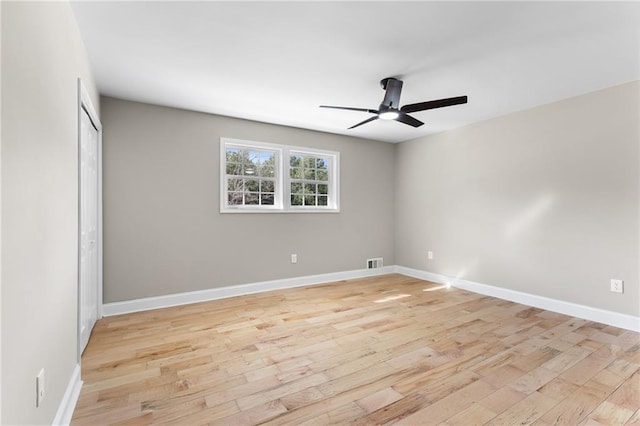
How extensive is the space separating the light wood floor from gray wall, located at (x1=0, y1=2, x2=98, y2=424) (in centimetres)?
55

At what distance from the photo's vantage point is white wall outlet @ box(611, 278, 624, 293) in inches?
120

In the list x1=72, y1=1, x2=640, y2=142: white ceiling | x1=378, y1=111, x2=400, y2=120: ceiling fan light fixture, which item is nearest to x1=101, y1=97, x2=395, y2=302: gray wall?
x1=72, y1=1, x2=640, y2=142: white ceiling

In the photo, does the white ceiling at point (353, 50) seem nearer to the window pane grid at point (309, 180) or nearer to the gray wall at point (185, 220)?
the gray wall at point (185, 220)

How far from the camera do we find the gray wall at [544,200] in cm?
305

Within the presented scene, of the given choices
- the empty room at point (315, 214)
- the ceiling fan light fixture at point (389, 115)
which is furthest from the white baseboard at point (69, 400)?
the ceiling fan light fixture at point (389, 115)

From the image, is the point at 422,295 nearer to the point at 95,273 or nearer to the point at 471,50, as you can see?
the point at 471,50

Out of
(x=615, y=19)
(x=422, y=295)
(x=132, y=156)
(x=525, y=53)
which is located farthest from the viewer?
(x=422, y=295)

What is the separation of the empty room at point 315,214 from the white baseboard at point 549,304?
2cm

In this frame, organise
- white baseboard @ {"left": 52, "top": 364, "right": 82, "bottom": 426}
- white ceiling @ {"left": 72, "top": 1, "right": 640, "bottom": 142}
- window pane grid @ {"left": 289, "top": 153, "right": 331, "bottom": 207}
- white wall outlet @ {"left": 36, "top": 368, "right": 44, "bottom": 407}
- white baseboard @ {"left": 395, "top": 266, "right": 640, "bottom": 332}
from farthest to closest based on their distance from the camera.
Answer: window pane grid @ {"left": 289, "top": 153, "right": 331, "bottom": 207} → white baseboard @ {"left": 395, "top": 266, "right": 640, "bottom": 332} → white ceiling @ {"left": 72, "top": 1, "right": 640, "bottom": 142} → white baseboard @ {"left": 52, "top": 364, "right": 82, "bottom": 426} → white wall outlet @ {"left": 36, "top": 368, "right": 44, "bottom": 407}

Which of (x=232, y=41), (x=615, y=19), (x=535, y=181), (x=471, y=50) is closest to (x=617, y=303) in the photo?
(x=535, y=181)

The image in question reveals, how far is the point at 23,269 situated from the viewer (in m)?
1.21

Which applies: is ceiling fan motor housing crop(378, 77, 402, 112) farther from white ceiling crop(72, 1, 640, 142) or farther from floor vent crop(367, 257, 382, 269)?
floor vent crop(367, 257, 382, 269)

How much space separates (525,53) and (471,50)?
0.45 m

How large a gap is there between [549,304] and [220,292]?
4039 mm
